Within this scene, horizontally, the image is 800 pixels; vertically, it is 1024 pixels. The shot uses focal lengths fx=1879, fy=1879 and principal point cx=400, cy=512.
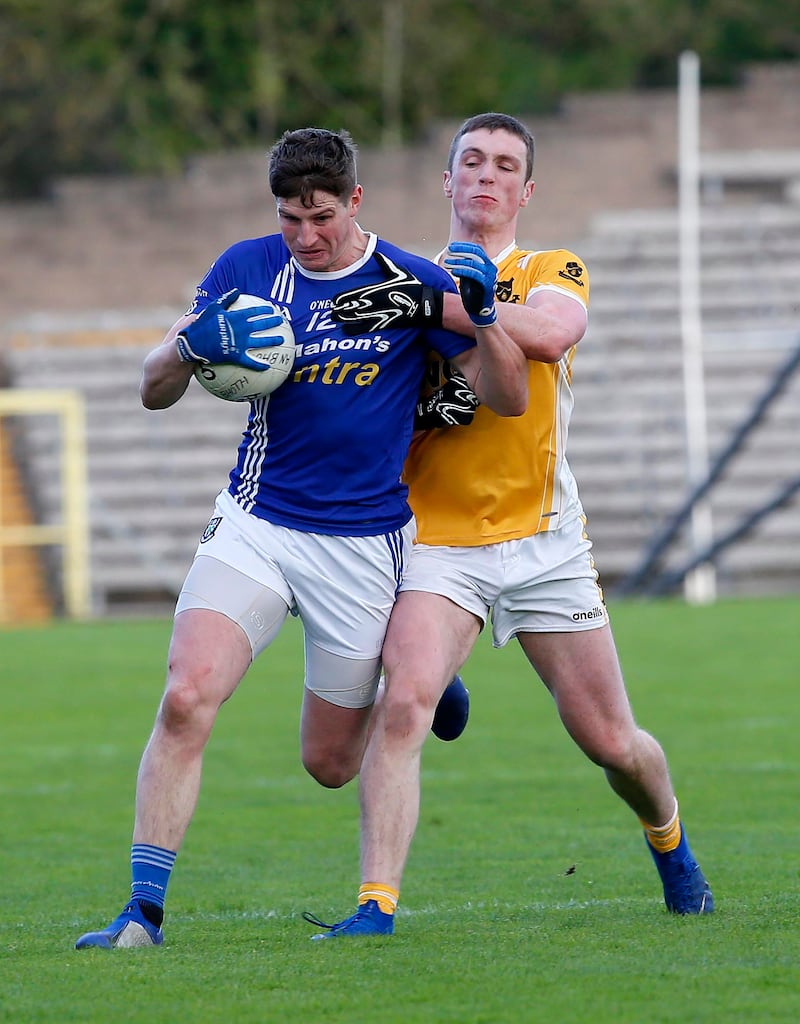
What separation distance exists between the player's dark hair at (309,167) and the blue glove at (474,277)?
40cm

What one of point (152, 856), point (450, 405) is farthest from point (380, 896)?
point (450, 405)

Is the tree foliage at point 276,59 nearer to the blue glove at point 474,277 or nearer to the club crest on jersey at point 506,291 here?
the club crest on jersey at point 506,291

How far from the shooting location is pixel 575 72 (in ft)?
107

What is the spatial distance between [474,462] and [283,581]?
692mm

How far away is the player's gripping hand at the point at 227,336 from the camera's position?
515cm

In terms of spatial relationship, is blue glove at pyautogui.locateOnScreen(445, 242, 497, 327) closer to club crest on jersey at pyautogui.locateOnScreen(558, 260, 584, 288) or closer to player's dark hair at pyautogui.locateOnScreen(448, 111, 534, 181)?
club crest on jersey at pyautogui.locateOnScreen(558, 260, 584, 288)

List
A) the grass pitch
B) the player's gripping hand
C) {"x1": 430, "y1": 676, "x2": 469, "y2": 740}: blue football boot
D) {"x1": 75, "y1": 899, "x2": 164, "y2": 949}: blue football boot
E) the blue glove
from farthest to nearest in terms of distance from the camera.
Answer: {"x1": 430, "y1": 676, "x2": 469, "y2": 740}: blue football boot
the player's gripping hand
the blue glove
{"x1": 75, "y1": 899, "x2": 164, "y2": 949}: blue football boot
the grass pitch

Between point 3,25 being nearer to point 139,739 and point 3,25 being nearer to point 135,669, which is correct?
point 135,669

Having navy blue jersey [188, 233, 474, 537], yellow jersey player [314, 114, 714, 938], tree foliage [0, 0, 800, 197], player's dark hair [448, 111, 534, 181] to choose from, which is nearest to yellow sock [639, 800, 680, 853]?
yellow jersey player [314, 114, 714, 938]

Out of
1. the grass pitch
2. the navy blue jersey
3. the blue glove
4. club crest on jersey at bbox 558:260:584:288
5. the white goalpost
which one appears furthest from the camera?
the white goalpost

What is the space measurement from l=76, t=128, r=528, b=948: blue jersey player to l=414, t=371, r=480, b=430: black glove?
0.21 ft

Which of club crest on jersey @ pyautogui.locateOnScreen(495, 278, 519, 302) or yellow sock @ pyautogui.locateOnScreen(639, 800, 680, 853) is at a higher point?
club crest on jersey @ pyautogui.locateOnScreen(495, 278, 519, 302)

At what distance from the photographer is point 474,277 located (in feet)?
16.4

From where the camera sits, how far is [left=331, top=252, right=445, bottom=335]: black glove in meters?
5.39
